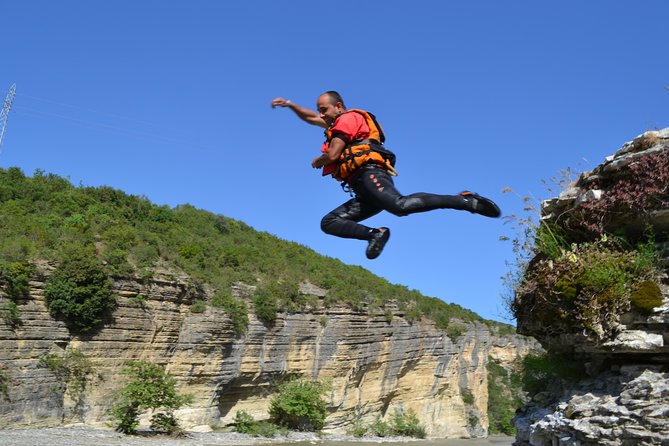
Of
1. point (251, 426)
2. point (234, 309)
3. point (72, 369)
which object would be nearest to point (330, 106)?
point (72, 369)

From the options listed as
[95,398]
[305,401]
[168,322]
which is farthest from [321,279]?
[95,398]

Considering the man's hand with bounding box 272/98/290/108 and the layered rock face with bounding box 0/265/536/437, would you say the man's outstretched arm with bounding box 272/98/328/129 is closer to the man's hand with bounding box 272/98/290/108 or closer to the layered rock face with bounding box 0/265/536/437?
the man's hand with bounding box 272/98/290/108

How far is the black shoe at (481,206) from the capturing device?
5246 mm

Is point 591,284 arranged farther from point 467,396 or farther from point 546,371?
point 467,396

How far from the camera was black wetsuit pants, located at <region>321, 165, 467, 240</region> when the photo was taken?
524 cm

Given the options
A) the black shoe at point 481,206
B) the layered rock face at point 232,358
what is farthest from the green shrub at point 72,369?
the black shoe at point 481,206

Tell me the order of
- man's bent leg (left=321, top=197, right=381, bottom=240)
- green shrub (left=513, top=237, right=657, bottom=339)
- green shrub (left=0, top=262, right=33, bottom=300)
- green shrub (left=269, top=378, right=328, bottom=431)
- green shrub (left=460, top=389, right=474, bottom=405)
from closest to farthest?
man's bent leg (left=321, top=197, right=381, bottom=240)
green shrub (left=513, top=237, right=657, bottom=339)
green shrub (left=0, top=262, right=33, bottom=300)
green shrub (left=269, top=378, right=328, bottom=431)
green shrub (left=460, top=389, right=474, bottom=405)

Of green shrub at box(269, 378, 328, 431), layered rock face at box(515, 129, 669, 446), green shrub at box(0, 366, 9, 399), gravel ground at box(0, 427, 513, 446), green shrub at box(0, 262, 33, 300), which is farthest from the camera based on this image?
green shrub at box(269, 378, 328, 431)

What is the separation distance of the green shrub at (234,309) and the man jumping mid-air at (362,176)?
28.1 m

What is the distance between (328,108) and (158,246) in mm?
30162

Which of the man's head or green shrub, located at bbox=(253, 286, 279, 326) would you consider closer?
the man's head

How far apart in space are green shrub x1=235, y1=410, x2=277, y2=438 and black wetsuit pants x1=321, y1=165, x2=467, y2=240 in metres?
29.8

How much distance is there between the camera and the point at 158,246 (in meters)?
34.3

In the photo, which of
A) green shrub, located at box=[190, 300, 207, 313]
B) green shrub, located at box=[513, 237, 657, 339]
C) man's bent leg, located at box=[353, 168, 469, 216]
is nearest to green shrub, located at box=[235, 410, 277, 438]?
green shrub, located at box=[190, 300, 207, 313]
